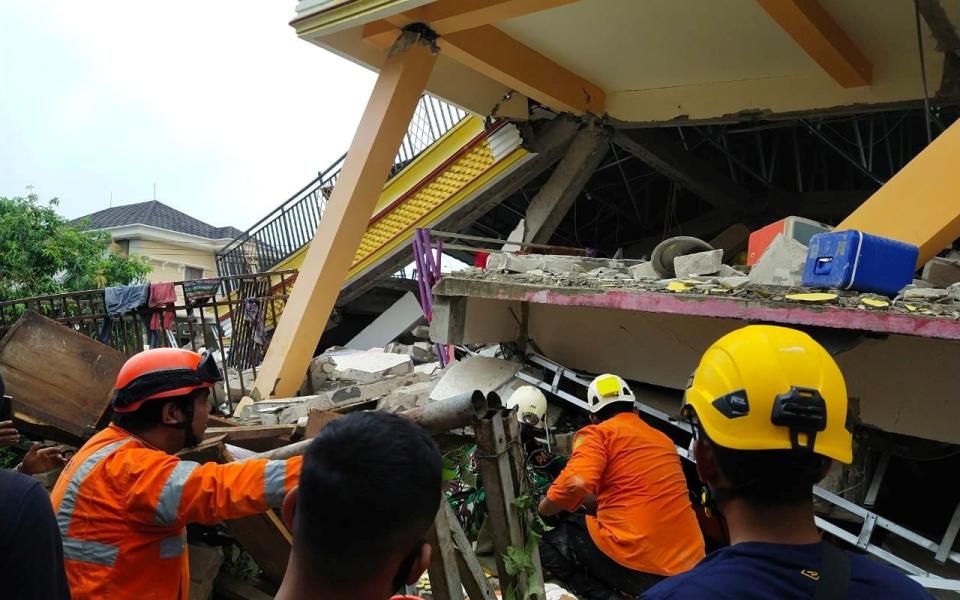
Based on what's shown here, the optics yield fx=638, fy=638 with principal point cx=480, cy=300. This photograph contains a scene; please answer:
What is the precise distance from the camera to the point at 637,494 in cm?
338

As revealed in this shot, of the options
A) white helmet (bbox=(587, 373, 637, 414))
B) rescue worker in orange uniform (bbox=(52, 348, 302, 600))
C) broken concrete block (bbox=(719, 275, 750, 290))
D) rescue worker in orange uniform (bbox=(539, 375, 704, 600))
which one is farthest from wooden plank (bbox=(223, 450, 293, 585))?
broken concrete block (bbox=(719, 275, 750, 290))

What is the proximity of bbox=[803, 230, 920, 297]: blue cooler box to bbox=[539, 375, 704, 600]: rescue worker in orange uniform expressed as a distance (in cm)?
136

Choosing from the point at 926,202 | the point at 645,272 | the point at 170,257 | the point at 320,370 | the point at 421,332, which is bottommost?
the point at 320,370

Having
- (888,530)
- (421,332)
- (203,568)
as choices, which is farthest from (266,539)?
(421,332)

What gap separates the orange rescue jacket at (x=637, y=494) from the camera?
3.33 metres

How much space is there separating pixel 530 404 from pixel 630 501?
6.41ft

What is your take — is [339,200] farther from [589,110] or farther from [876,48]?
[876,48]

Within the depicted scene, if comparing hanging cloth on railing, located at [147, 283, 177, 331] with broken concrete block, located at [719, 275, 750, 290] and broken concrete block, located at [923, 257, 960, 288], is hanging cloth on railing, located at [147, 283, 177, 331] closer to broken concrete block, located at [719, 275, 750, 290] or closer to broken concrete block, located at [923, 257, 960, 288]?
broken concrete block, located at [719, 275, 750, 290]

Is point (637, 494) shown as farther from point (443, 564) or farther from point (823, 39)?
point (823, 39)

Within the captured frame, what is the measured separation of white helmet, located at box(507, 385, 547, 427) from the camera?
207 inches

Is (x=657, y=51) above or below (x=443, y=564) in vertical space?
above

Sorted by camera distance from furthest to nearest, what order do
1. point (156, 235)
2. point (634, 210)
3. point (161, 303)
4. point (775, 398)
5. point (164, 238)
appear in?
point (164, 238)
point (156, 235)
point (634, 210)
point (161, 303)
point (775, 398)

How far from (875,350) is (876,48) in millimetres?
4435

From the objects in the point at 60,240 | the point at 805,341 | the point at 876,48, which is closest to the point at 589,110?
the point at 876,48
